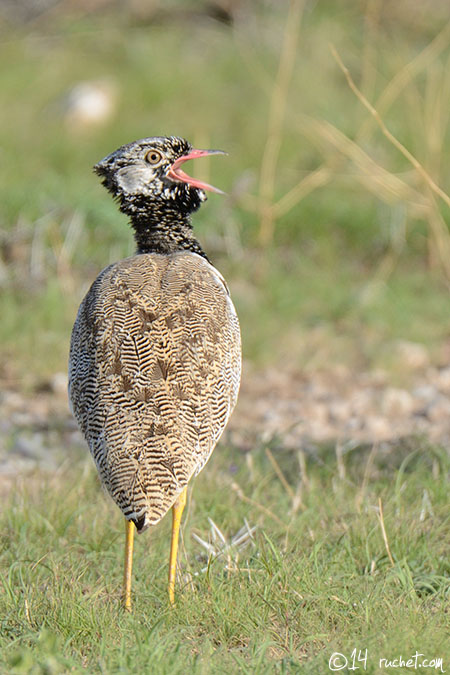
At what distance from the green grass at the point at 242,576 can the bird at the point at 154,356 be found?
0.21 metres

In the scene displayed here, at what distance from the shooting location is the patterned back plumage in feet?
10.7

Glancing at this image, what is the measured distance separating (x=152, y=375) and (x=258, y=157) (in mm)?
5787

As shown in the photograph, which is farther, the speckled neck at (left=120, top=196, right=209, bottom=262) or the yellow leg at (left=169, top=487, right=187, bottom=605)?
the speckled neck at (left=120, top=196, right=209, bottom=262)

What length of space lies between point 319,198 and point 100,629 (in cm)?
587

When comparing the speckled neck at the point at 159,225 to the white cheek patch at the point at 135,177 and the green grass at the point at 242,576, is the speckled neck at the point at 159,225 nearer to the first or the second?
the white cheek patch at the point at 135,177

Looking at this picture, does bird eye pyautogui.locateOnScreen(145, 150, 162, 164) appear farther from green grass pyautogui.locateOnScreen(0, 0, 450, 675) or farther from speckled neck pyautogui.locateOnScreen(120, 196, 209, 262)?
green grass pyautogui.locateOnScreen(0, 0, 450, 675)

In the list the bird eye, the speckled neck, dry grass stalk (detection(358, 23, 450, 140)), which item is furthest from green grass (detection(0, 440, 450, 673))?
dry grass stalk (detection(358, 23, 450, 140))

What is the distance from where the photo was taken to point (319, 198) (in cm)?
827

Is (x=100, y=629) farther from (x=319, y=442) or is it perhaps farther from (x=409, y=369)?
(x=409, y=369)

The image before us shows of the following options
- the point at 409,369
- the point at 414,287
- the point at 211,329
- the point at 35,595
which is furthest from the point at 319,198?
the point at 35,595

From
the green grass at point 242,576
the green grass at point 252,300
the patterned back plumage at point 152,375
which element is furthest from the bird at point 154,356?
the green grass at point 252,300

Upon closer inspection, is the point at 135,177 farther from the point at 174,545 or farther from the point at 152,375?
the point at 174,545

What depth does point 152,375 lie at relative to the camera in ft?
11.2

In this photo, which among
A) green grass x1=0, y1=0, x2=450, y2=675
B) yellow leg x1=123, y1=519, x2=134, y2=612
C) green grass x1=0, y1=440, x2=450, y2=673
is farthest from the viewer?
yellow leg x1=123, y1=519, x2=134, y2=612
